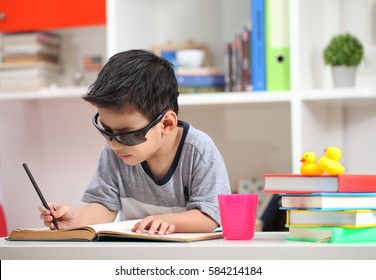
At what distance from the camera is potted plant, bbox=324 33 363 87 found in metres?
2.54

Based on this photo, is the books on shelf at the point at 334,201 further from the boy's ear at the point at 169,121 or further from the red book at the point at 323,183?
the boy's ear at the point at 169,121

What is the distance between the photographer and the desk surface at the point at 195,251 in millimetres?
1098

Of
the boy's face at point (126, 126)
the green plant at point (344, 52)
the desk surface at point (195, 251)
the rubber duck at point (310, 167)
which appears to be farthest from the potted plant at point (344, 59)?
the desk surface at point (195, 251)

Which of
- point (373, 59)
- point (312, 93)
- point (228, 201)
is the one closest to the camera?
point (228, 201)

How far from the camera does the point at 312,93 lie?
243 centimetres

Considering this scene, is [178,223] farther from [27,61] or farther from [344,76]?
[27,61]

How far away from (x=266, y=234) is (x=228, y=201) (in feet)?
0.50

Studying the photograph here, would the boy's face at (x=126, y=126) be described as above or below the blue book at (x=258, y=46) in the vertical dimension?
below

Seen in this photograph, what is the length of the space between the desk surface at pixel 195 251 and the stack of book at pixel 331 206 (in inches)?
1.5

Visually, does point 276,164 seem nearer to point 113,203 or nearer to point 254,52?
point 254,52

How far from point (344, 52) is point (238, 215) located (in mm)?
1411

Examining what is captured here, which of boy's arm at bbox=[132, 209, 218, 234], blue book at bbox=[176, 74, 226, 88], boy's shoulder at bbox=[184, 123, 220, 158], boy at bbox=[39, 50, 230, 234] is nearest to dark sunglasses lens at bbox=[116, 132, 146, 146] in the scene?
boy at bbox=[39, 50, 230, 234]

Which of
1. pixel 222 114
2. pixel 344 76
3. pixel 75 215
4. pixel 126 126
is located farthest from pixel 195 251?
pixel 222 114
